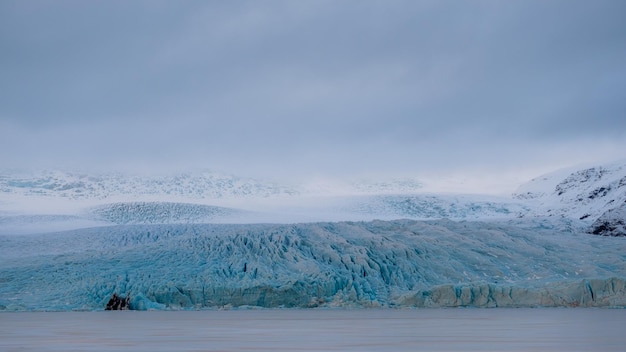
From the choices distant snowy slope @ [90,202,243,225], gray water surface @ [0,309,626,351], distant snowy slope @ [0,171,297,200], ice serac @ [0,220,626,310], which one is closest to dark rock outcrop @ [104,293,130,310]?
ice serac @ [0,220,626,310]

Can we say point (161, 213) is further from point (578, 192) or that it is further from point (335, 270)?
point (578, 192)

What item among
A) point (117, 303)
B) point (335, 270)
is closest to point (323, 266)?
point (335, 270)

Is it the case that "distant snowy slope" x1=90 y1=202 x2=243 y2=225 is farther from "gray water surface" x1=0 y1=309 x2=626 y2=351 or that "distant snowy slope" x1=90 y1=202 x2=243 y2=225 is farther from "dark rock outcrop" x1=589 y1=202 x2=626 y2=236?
"gray water surface" x1=0 y1=309 x2=626 y2=351

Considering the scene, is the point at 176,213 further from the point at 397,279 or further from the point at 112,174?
the point at 397,279

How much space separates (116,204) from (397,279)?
1816 centimetres

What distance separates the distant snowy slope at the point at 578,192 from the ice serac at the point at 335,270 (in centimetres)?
1275

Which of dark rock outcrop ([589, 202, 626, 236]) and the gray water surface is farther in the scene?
dark rock outcrop ([589, 202, 626, 236])

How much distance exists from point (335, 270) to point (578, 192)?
2555 cm

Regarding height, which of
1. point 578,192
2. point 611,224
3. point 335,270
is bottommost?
point 335,270

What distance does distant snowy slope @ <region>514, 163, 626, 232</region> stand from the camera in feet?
113

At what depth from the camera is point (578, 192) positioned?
3978 centimetres

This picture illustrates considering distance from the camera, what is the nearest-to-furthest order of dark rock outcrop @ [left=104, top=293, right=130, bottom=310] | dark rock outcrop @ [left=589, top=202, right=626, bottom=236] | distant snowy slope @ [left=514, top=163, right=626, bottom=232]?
dark rock outcrop @ [left=104, top=293, right=130, bottom=310]
dark rock outcrop @ [left=589, top=202, right=626, bottom=236]
distant snowy slope @ [left=514, top=163, right=626, bottom=232]

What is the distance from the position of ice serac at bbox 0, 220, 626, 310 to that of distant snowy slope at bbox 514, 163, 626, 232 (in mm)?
12751

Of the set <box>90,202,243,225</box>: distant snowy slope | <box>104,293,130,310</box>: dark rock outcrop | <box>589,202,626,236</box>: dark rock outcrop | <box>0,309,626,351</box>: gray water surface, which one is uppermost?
<box>90,202,243,225</box>: distant snowy slope
